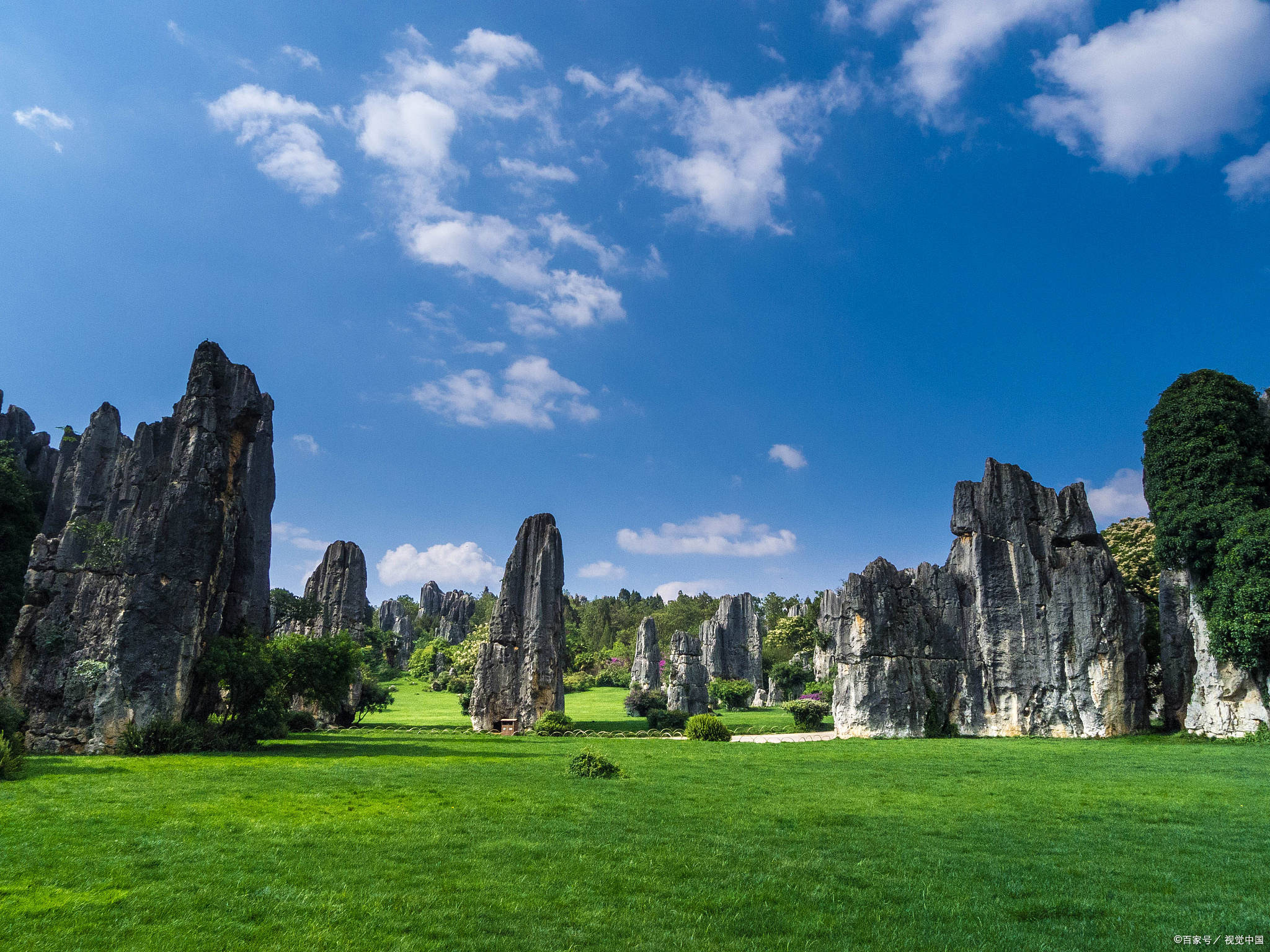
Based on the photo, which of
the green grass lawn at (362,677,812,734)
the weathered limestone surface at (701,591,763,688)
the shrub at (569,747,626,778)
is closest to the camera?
the shrub at (569,747,626,778)

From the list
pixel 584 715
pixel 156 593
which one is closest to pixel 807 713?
pixel 584 715

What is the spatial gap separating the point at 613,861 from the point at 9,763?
16466mm

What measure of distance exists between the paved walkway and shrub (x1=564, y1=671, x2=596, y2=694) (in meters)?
45.4

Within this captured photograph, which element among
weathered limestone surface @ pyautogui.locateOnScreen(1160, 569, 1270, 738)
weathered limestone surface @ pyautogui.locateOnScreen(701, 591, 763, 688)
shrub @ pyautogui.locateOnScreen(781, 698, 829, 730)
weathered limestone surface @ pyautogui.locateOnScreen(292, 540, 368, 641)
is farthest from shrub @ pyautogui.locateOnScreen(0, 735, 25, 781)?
weathered limestone surface @ pyautogui.locateOnScreen(701, 591, 763, 688)

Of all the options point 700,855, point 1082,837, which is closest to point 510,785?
point 700,855

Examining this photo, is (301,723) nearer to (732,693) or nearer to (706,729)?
(706,729)

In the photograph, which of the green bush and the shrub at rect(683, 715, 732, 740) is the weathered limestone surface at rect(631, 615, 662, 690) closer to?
the green bush

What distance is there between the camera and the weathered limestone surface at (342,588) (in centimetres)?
5788

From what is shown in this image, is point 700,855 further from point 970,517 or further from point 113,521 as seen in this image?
point 113,521

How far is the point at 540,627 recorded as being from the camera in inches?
1828

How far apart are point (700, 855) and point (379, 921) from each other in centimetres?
539

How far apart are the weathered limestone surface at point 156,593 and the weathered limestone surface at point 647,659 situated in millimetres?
56862

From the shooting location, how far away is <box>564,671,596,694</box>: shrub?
85.0m

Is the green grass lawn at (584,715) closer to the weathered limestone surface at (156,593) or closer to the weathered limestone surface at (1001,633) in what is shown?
the weathered limestone surface at (1001,633)
